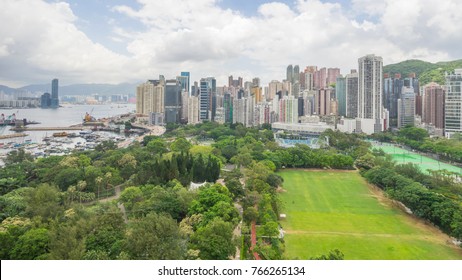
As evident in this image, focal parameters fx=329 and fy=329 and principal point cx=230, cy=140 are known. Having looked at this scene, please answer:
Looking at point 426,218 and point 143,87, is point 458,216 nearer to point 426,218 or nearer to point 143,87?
point 426,218

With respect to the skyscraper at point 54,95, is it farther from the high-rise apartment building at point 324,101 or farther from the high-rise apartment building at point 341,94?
the high-rise apartment building at point 341,94

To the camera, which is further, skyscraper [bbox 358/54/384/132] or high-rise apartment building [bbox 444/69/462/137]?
skyscraper [bbox 358/54/384/132]


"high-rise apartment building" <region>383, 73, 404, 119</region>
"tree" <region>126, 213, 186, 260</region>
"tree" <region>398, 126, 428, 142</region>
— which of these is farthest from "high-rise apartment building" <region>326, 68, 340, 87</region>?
"tree" <region>126, 213, 186, 260</region>

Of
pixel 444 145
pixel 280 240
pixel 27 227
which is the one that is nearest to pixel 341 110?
pixel 444 145

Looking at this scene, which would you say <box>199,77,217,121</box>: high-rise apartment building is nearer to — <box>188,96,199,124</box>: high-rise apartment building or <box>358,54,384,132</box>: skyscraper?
<box>188,96,199,124</box>: high-rise apartment building

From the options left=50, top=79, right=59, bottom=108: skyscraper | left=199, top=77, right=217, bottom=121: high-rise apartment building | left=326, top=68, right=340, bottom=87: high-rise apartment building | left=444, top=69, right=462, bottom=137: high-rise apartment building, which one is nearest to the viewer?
left=444, top=69, right=462, bottom=137: high-rise apartment building
